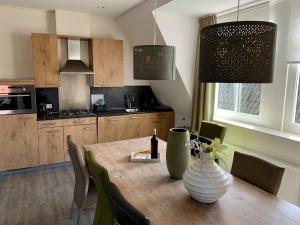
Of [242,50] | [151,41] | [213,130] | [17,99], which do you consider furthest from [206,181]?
[17,99]

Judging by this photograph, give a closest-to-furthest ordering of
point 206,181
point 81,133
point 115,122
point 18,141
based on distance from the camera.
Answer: point 206,181 → point 18,141 → point 81,133 → point 115,122

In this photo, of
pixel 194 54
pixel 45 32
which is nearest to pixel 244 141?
pixel 194 54

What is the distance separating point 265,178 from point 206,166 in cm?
58

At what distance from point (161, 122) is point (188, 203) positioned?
125 inches

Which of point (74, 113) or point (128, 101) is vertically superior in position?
point (128, 101)

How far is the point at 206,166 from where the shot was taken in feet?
5.14

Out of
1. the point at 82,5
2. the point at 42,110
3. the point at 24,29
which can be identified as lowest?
the point at 42,110

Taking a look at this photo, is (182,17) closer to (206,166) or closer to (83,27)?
(83,27)

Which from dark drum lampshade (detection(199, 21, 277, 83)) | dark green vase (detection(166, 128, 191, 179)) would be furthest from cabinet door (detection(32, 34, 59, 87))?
dark drum lampshade (detection(199, 21, 277, 83))

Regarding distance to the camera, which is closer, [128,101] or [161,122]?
[161,122]

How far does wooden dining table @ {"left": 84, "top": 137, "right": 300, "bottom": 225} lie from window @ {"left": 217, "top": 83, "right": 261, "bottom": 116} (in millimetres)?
1732

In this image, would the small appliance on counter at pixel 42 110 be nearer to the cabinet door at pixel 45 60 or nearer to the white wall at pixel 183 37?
the cabinet door at pixel 45 60

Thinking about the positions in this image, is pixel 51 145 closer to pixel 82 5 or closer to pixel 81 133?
pixel 81 133

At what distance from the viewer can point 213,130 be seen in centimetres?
307
